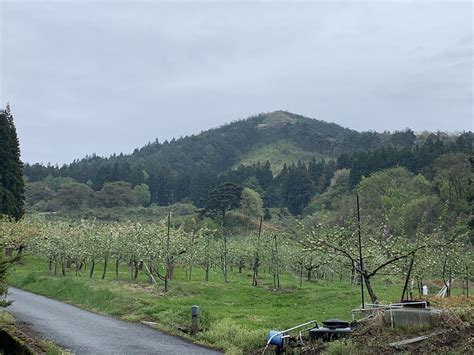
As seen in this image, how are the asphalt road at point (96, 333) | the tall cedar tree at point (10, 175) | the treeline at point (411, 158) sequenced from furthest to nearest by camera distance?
1. the treeline at point (411, 158)
2. the tall cedar tree at point (10, 175)
3. the asphalt road at point (96, 333)

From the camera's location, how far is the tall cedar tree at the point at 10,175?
56625 millimetres

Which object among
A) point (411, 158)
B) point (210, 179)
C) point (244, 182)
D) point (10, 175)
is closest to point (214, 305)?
point (10, 175)

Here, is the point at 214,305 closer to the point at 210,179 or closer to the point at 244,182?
the point at 244,182

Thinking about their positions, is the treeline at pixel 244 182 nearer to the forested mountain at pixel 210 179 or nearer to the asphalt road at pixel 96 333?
the forested mountain at pixel 210 179

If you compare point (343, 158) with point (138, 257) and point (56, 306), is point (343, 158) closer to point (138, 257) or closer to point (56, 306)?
point (138, 257)

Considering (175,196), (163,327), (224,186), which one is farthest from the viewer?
(175,196)

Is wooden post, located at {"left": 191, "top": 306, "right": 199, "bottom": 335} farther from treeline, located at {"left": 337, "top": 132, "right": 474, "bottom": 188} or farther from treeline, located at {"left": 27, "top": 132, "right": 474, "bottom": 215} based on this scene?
treeline, located at {"left": 27, "top": 132, "right": 474, "bottom": 215}

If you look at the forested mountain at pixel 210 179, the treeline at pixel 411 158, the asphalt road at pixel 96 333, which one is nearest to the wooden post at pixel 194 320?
A: the asphalt road at pixel 96 333

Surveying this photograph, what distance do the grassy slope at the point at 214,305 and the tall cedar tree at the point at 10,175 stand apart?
17.1m

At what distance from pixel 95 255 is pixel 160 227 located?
601 centimetres

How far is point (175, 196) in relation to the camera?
16488 cm

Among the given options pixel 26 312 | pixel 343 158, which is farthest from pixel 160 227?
pixel 343 158

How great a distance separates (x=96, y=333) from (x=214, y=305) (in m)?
9.53

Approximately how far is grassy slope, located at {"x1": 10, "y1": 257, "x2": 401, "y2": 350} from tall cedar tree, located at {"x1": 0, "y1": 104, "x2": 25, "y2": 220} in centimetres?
1707
